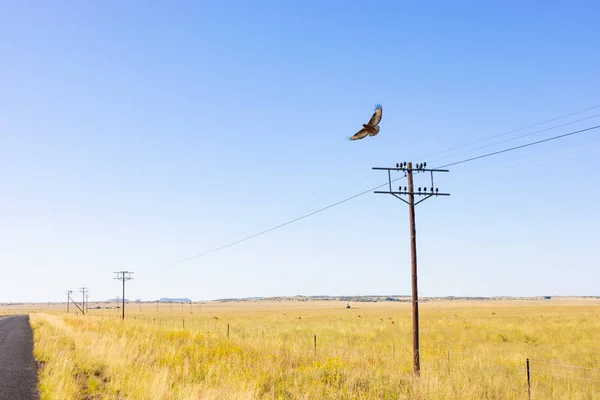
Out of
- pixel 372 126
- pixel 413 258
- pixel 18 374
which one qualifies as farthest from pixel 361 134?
pixel 18 374

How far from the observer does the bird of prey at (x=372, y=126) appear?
1489cm

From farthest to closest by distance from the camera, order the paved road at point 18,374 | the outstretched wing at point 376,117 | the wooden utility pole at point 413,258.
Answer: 1. the wooden utility pole at point 413,258
2. the outstretched wing at point 376,117
3. the paved road at point 18,374

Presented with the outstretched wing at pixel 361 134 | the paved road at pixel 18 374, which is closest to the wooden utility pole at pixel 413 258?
the outstretched wing at pixel 361 134

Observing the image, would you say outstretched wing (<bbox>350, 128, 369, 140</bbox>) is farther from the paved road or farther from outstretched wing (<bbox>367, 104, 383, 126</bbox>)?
the paved road

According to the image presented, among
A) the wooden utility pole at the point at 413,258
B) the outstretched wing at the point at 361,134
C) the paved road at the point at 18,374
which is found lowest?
the paved road at the point at 18,374

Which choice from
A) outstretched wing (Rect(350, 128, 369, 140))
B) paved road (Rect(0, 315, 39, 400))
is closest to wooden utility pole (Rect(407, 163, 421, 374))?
outstretched wing (Rect(350, 128, 369, 140))

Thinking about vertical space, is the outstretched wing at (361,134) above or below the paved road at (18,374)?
above

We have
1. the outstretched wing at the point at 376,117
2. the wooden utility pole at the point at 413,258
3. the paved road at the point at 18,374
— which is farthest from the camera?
the wooden utility pole at the point at 413,258

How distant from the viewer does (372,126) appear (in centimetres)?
1500

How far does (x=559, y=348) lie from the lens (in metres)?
27.0

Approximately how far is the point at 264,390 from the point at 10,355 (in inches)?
561

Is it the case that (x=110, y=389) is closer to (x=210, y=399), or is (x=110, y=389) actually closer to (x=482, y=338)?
(x=210, y=399)

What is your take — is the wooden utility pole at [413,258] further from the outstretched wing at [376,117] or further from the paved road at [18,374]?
the paved road at [18,374]

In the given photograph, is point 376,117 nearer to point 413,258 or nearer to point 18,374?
point 413,258
